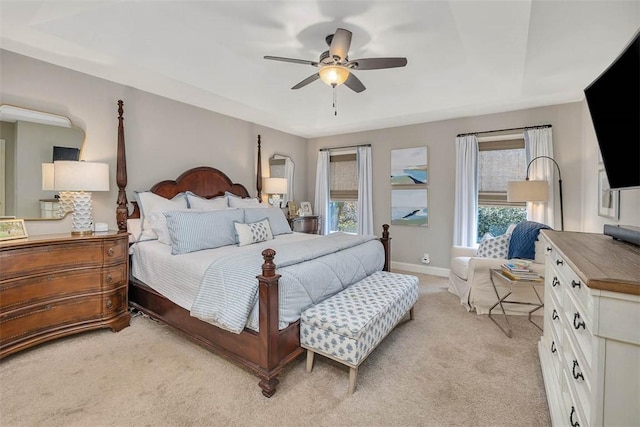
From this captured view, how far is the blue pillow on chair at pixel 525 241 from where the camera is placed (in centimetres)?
302

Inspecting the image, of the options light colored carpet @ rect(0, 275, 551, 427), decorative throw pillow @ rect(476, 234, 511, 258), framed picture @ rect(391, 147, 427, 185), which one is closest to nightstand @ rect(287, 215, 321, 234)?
framed picture @ rect(391, 147, 427, 185)

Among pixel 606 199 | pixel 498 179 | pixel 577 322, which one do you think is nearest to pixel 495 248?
pixel 606 199

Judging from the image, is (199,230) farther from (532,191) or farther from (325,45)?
(532,191)

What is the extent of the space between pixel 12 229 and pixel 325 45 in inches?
120

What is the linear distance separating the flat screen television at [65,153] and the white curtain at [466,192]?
182 inches

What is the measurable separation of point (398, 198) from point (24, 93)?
4.62m

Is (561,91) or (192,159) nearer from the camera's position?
(561,91)

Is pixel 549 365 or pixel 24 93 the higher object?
pixel 24 93

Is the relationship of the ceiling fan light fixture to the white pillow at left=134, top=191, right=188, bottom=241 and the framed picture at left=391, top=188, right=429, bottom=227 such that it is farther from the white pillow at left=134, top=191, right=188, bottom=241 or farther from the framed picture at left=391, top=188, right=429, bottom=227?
the framed picture at left=391, top=188, right=429, bottom=227

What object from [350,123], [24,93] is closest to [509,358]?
[350,123]

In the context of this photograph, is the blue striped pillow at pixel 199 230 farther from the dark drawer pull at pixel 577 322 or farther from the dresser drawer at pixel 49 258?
the dark drawer pull at pixel 577 322

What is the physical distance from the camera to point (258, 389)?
1907mm

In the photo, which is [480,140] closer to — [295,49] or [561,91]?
[561,91]

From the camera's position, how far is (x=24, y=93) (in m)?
2.60
